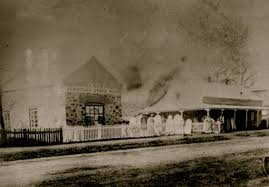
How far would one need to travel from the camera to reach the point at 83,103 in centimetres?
868

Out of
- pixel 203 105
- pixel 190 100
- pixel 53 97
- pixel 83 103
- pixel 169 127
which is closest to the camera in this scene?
pixel 53 97

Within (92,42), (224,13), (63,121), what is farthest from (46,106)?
(224,13)

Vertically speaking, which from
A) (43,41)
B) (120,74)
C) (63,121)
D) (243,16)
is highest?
(243,16)

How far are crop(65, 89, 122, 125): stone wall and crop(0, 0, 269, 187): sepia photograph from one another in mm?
35

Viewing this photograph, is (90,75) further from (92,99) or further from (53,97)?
(92,99)

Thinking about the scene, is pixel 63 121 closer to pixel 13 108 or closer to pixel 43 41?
pixel 13 108

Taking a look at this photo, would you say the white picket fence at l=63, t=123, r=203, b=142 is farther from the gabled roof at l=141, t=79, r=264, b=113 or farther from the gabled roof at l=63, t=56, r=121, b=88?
the gabled roof at l=141, t=79, r=264, b=113

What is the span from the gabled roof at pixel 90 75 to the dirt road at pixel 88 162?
1.32 meters

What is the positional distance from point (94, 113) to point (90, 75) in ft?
8.29

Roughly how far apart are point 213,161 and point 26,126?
4288 millimetres

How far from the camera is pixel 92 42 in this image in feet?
15.1

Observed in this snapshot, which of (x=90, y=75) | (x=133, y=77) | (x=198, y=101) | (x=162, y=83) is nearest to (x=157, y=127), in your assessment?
(x=162, y=83)

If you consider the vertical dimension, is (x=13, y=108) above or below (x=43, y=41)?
below

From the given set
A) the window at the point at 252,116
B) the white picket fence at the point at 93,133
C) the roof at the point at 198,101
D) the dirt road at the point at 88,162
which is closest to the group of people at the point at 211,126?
the roof at the point at 198,101
